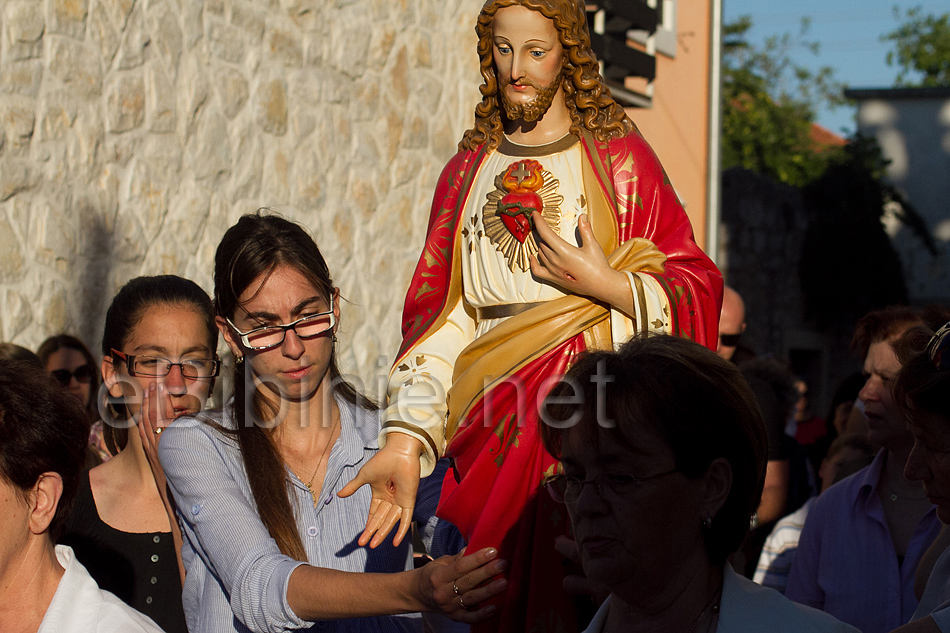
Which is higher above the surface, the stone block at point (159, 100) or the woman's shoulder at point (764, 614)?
the stone block at point (159, 100)

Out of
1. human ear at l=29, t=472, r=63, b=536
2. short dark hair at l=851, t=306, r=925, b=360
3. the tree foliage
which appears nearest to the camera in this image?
human ear at l=29, t=472, r=63, b=536

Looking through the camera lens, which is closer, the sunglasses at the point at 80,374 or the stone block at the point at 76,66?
the sunglasses at the point at 80,374

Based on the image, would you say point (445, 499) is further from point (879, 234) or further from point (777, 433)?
point (879, 234)

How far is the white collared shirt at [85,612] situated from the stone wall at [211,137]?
3025 millimetres

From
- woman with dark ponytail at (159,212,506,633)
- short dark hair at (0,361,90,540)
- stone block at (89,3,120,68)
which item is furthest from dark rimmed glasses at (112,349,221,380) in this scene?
stone block at (89,3,120,68)

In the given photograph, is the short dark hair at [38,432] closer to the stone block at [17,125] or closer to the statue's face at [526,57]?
the statue's face at [526,57]

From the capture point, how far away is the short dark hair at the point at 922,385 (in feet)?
7.13

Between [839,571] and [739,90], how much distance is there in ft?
89.2

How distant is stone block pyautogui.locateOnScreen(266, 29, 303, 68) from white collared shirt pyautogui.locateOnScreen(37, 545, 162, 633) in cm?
494

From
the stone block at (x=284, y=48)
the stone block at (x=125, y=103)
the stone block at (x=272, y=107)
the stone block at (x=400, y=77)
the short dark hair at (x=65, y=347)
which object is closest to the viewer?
the short dark hair at (x=65, y=347)

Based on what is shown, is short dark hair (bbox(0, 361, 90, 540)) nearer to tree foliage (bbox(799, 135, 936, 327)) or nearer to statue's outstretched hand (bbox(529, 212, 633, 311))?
statue's outstretched hand (bbox(529, 212, 633, 311))

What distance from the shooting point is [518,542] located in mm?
2488

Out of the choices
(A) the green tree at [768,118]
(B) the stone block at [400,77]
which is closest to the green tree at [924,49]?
(A) the green tree at [768,118]

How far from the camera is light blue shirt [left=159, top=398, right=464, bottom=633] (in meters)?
2.35
